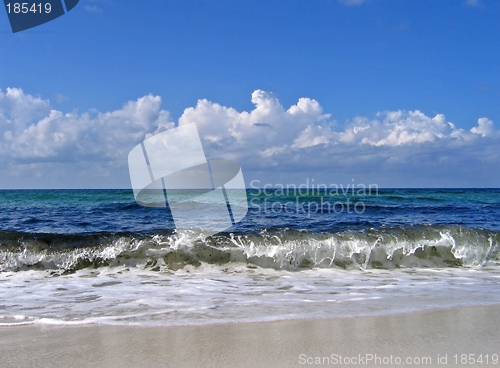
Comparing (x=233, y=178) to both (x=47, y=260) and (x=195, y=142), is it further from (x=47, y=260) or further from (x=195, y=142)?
(x=47, y=260)

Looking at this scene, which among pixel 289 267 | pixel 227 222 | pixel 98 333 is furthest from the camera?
pixel 227 222

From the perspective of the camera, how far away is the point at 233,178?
287 inches

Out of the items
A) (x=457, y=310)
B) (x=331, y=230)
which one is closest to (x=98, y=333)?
(x=457, y=310)

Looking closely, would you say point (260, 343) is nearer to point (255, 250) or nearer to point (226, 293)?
point (226, 293)

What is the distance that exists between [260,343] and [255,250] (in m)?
4.67

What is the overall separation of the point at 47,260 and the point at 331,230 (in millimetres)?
6643

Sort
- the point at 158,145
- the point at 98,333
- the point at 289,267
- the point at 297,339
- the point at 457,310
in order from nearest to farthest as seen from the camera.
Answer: the point at 297,339
the point at 98,333
the point at 457,310
the point at 158,145
the point at 289,267

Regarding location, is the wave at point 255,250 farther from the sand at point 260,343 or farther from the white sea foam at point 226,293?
the sand at point 260,343

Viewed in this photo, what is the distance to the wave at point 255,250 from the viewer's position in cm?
713

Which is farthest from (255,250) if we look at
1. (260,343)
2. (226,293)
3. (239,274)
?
(260,343)

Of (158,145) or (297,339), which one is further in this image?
(158,145)

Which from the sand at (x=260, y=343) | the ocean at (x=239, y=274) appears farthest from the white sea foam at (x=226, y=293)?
the sand at (x=260, y=343)

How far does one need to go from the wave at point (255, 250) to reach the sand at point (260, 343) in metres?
3.67

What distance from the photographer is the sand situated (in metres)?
2.56
